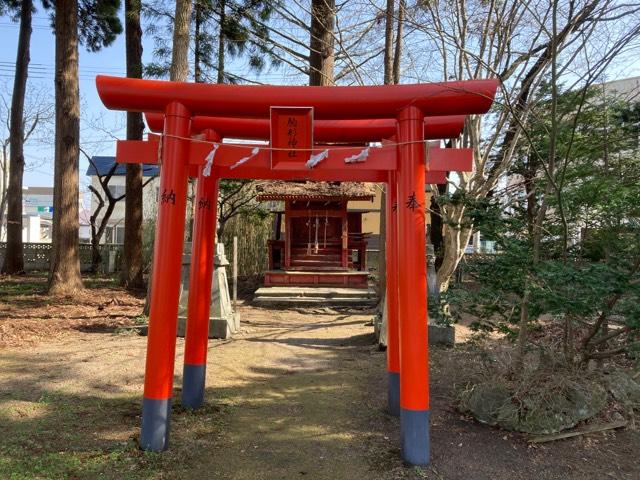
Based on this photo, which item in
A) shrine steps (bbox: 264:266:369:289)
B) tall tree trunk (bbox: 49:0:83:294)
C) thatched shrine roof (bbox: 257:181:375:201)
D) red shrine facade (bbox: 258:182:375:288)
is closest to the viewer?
tall tree trunk (bbox: 49:0:83:294)

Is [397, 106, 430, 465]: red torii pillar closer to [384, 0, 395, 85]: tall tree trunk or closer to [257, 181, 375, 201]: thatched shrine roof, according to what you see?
[384, 0, 395, 85]: tall tree trunk

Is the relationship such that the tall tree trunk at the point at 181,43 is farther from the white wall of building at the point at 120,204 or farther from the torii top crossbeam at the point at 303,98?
the white wall of building at the point at 120,204

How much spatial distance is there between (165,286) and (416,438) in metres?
2.15

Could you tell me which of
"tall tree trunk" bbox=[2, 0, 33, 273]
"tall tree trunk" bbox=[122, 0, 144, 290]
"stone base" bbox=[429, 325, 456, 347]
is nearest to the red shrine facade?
"tall tree trunk" bbox=[122, 0, 144, 290]

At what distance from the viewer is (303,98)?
12.9 feet

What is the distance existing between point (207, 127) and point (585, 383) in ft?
13.1

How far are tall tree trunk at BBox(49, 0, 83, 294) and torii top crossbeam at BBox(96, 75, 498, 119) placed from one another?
8.93m

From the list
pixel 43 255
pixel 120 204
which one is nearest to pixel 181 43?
pixel 43 255

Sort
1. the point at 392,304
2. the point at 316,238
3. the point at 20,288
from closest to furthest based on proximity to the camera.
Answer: the point at 392,304
the point at 20,288
the point at 316,238

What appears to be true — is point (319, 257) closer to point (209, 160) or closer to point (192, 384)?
point (192, 384)

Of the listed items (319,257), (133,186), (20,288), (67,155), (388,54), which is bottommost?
(20,288)

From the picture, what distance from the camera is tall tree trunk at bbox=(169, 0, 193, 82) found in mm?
8836

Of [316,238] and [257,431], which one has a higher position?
[316,238]

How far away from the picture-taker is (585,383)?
4211 mm
